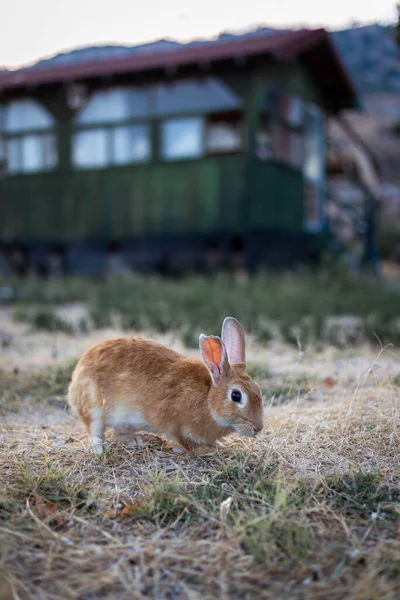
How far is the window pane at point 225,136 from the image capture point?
16.1 metres

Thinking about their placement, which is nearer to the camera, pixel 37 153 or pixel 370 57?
pixel 37 153

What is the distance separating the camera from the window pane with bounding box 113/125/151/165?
562 inches

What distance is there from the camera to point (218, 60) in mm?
12891

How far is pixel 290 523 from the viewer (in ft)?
7.88

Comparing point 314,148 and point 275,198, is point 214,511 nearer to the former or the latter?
point 275,198

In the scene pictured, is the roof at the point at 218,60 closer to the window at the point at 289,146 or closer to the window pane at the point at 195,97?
the window pane at the point at 195,97

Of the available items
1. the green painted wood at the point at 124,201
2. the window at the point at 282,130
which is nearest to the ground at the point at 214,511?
the green painted wood at the point at 124,201

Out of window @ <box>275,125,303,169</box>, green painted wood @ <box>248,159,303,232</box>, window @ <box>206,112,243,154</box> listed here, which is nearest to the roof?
window @ <box>275,125,303,169</box>

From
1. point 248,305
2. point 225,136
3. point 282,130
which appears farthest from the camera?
point 225,136

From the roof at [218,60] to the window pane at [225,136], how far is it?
7.36 feet

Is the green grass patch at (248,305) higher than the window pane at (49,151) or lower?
lower

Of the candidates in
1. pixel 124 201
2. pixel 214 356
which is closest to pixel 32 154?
pixel 124 201

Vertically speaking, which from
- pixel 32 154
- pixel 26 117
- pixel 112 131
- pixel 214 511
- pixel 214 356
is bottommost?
pixel 214 511

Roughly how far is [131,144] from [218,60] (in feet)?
8.83
